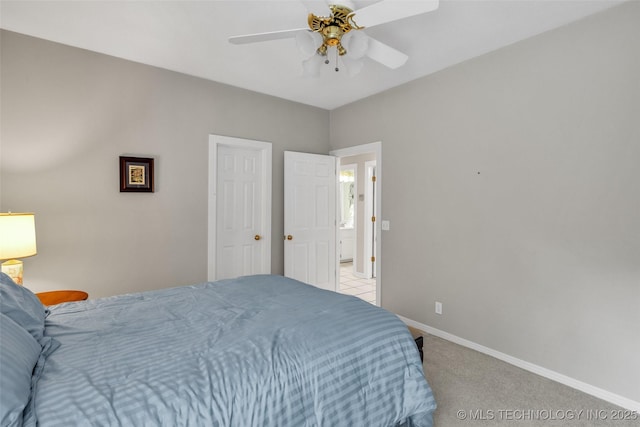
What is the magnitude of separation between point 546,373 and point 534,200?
1.34 m

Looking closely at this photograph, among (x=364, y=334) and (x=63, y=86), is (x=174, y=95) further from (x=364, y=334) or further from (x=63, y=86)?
(x=364, y=334)

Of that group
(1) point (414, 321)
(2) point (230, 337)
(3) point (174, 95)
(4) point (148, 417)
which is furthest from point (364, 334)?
(3) point (174, 95)

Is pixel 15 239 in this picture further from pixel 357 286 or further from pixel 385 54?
pixel 357 286

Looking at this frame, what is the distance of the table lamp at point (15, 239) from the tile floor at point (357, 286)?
3.62 m

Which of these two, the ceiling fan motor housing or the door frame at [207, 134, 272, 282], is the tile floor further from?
the ceiling fan motor housing

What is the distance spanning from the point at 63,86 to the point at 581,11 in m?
4.03

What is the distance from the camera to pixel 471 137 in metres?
3.01

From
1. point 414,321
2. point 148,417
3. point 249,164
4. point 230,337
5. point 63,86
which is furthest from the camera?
point 249,164

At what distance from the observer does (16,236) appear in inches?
84.4

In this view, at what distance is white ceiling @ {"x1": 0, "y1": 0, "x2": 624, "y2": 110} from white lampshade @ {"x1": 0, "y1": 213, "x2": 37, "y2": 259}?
1.46 m

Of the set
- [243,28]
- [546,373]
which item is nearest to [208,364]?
[243,28]

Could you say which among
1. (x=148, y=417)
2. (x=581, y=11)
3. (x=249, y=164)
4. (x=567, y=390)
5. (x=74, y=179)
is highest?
(x=581, y=11)

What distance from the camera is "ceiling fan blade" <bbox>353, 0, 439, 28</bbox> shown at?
1.62 meters

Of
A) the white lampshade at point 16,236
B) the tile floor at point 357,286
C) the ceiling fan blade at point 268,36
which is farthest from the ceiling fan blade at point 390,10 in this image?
the tile floor at point 357,286
